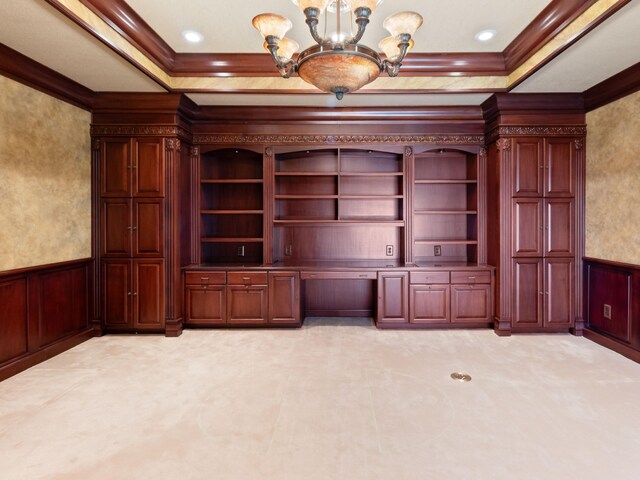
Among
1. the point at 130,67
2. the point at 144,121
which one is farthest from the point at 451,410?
the point at 144,121

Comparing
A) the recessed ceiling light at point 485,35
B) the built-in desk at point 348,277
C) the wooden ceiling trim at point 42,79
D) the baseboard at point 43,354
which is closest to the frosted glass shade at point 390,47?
the recessed ceiling light at point 485,35

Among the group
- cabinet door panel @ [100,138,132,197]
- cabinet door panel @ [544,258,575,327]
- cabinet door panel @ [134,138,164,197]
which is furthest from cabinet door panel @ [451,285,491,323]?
cabinet door panel @ [100,138,132,197]

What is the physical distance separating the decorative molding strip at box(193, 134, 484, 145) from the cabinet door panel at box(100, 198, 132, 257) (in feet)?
3.92

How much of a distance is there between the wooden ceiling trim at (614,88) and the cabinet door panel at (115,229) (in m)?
5.26

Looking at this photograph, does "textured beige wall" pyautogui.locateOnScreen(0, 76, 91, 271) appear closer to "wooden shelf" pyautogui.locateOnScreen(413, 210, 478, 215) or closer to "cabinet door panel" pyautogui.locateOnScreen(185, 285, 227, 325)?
"cabinet door panel" pyautogui.locateOnScreen(185, 285, 227, 325)

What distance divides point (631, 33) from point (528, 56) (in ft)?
2.46

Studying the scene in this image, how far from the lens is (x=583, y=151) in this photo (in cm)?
413

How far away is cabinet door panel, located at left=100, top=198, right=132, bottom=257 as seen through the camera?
164 inches

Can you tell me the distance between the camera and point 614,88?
3605 millimetres

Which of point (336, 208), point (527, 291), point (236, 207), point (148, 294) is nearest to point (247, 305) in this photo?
point (148, 294)

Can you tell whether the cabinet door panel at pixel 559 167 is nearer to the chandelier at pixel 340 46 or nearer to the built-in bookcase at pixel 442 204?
the built-in bookcase at pixel 442 204

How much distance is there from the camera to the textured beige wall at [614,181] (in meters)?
3.50

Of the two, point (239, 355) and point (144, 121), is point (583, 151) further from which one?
point (144, 121)

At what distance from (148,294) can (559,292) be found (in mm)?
4736
